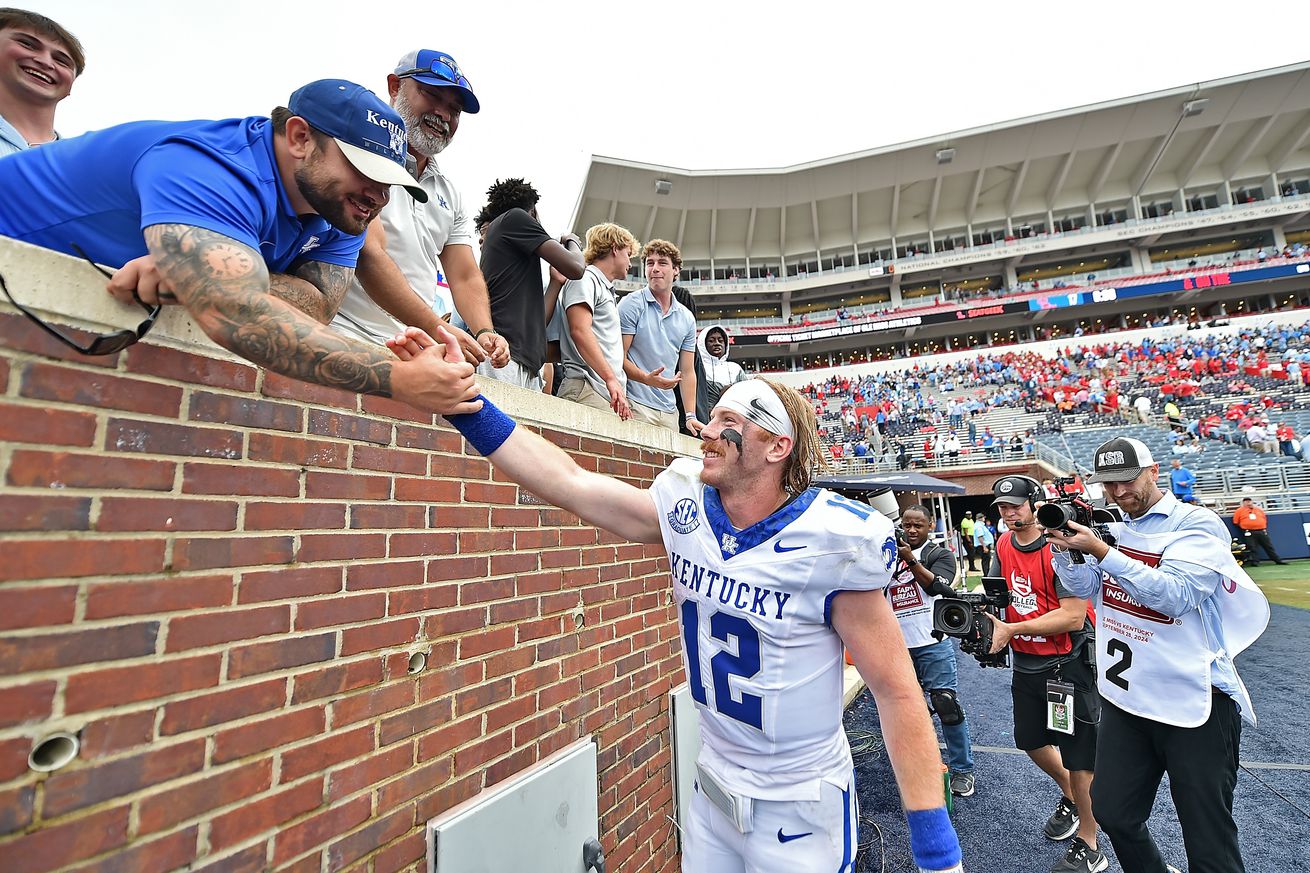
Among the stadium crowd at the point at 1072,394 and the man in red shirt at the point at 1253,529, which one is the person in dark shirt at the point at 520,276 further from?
the stadium crowd at the point at 1072,394

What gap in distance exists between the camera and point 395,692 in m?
1.93

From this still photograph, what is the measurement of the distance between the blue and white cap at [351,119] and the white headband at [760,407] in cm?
130

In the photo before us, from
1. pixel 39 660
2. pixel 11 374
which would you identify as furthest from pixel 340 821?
pixel 11 374

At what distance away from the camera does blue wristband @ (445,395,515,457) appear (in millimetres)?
1879

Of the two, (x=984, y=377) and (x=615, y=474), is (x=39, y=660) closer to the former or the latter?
(x=615, y=474)

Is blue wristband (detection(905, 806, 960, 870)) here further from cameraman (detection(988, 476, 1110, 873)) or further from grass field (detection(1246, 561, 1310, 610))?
grass field (detection(1246, 561, 1310, 610))

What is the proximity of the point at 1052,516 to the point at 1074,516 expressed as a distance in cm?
24

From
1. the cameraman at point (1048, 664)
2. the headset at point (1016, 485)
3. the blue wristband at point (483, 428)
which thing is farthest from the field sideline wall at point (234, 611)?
the headset at point (1016, 485)

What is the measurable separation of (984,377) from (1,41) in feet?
135

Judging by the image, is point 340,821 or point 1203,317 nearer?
point 340,821

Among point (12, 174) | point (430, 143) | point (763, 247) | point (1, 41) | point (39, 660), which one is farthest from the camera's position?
point (763, 247)

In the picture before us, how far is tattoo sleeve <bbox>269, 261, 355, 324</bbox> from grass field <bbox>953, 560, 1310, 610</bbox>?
1028 cm

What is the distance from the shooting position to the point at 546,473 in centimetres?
201

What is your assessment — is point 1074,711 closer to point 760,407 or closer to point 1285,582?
point 760,407
